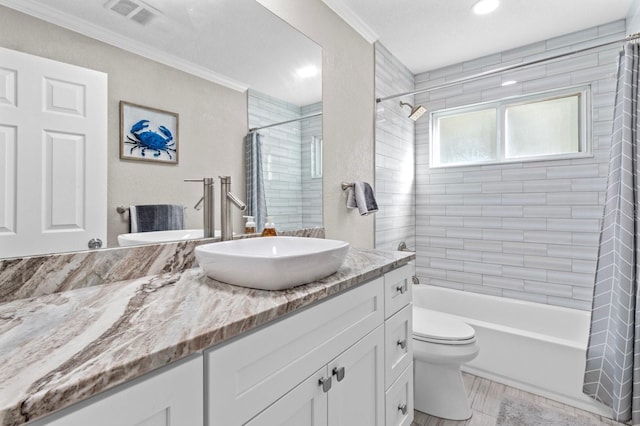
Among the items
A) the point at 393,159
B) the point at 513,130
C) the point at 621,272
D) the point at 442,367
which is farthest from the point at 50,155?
the point at 513,130

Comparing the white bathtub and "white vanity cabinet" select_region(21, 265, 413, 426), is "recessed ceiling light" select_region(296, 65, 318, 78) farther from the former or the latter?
the white bathtub

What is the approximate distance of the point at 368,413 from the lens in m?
1.16

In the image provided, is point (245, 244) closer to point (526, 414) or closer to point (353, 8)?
point (353, 8)

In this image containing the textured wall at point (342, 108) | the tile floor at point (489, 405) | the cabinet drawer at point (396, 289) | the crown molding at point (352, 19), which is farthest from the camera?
the crown molding at point (352, 19)

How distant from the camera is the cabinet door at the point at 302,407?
0.76m

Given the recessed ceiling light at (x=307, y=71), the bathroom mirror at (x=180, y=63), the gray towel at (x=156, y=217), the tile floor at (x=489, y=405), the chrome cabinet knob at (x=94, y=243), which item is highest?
the recessed ceiling light at (x=307, y=71)

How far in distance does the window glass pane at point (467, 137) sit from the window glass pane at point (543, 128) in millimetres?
133

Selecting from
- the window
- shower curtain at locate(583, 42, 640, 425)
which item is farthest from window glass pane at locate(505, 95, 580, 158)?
shower curtain at locate(583, 42, 640, 425)

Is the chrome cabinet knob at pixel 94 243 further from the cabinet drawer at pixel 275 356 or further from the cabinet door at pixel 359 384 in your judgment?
the cabinet door at pixel 359 384

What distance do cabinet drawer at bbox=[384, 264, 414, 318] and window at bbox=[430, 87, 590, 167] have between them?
1.79 metres

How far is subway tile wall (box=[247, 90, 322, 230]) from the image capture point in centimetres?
159

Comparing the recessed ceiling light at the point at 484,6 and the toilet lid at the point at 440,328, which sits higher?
the recessed ceiling light at the point at 484,6

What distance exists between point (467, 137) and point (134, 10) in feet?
8.78

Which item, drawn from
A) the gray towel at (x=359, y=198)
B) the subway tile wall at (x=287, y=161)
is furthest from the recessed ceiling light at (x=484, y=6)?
the gray towel at (x=359, y=198)
